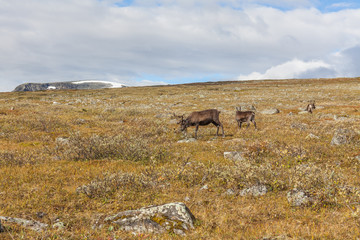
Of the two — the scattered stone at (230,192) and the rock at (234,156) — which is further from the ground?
the rock at (234,156)

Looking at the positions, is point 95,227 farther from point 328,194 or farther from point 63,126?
point 63,126

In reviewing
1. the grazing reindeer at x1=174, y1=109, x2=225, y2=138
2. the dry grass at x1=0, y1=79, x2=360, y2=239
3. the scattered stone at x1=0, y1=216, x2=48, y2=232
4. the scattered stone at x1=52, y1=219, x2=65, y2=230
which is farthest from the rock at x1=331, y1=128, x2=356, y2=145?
the scattered stone at x1=0, y1=216, x2=48, y2=232

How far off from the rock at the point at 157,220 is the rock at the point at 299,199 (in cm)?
312

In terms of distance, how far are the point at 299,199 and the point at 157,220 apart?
14.0 ft

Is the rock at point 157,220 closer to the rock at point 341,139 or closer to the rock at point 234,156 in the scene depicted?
the rock at point 234,156

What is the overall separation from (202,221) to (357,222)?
3679 mm

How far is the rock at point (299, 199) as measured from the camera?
23.1 ft

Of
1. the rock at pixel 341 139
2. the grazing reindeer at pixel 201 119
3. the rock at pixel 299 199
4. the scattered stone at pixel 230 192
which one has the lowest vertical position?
the scattered stone at pixel 230 192

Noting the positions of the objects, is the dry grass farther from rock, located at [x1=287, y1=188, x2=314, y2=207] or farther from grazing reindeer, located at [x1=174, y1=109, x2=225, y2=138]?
grazing reindeer, located at [x1=174, y1=109, x2=225, y2=138]

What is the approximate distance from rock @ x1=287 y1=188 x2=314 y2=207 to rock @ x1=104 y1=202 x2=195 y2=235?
10.2 feet

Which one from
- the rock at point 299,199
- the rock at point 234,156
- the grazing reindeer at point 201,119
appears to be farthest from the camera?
the grazing reindeer at point 201,119

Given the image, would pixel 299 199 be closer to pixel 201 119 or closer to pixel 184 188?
pixel 184 188

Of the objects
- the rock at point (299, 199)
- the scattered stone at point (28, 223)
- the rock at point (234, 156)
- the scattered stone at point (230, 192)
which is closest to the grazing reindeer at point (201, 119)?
the rock at point (234, 156)

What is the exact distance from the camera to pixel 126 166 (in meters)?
11.1
